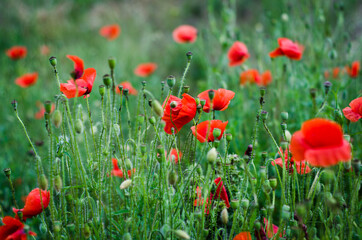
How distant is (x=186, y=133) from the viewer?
2.13 meters

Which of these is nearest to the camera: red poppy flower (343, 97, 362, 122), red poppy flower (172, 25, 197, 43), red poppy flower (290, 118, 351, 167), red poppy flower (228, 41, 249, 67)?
red poppy flower (290, 118, 351, 167)

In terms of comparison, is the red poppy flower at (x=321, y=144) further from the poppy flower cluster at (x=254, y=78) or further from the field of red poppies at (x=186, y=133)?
Result: the poppy flower cluster at (x=254, y=78)

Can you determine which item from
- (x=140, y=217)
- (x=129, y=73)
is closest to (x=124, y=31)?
(x=129, y=73)

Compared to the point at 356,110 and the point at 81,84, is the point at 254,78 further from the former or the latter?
the point at 81,84

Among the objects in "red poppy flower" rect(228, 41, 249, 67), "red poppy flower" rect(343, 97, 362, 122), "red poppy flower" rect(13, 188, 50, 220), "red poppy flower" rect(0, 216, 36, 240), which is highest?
"red poppy flower" rect(228, 41, 249, 67)

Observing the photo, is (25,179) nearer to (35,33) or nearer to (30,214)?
(30,214)

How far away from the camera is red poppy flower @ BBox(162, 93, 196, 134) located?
109 cm

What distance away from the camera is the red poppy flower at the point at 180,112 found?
109cm

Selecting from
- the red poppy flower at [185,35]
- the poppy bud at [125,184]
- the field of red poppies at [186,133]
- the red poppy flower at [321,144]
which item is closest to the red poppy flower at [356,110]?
the field of red poppies at [186,133]

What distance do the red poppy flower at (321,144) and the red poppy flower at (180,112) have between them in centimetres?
36

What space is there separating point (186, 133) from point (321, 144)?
4.36 ft

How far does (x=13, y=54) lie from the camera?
3.26 m

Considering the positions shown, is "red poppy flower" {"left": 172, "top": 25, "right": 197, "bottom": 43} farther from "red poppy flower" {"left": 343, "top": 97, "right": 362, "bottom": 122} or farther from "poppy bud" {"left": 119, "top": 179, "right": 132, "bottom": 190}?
"poppy bud" {"left": 119, "top": 179, "right": 132, "bottom": 190}

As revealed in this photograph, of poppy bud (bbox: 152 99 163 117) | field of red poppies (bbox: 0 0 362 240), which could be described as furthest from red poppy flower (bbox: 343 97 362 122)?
poppy bud (bbox: 152 99 163 117)
